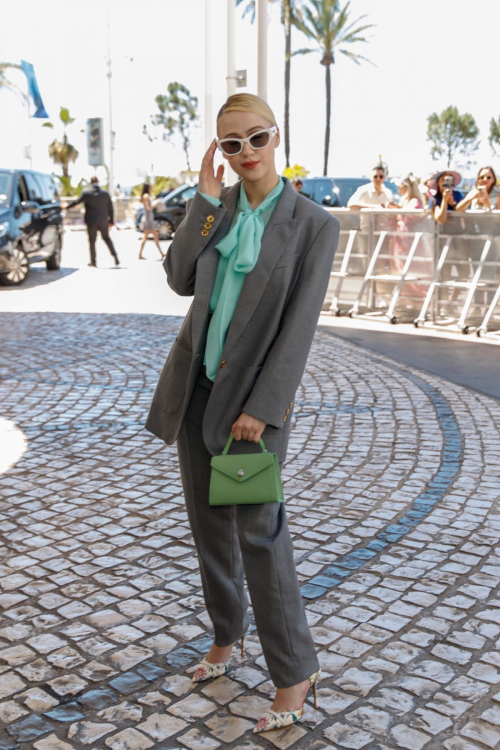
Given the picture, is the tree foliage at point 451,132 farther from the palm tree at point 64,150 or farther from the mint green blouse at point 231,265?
the mint green blouse at point 231,265

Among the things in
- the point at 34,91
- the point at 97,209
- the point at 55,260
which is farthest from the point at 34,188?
the point at 34,91

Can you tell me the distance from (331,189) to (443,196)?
9508 millimetres

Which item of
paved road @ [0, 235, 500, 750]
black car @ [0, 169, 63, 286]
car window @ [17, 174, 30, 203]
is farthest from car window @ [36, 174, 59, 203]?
paved road @ [0, 235, 500, 750]

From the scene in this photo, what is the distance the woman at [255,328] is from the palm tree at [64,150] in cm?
7508

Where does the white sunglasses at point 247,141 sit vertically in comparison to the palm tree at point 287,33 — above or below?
below

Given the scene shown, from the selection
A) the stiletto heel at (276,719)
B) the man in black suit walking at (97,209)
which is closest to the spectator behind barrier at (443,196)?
the stiletto heel at (276,719)

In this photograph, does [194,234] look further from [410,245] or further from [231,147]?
[410,245]

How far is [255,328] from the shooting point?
2.59m

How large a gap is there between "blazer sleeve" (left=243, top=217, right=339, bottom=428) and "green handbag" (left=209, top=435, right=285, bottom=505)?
0.12 metres

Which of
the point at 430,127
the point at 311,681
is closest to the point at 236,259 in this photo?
the point at 311,681

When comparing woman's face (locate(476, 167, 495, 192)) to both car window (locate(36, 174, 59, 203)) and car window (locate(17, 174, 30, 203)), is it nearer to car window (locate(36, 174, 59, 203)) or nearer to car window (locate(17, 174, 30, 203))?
car window (locate(17, 174, 30, 203))

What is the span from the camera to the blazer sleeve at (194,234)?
260cm

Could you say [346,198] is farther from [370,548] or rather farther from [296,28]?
[296,28]

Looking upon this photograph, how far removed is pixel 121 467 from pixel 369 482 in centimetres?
151
